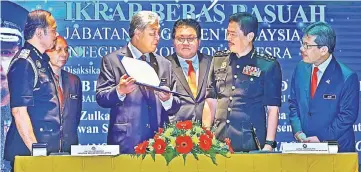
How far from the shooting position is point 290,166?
4676 mm

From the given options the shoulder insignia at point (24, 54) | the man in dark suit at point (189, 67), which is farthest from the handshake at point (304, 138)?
the shoulder insignia at point (24, 54)

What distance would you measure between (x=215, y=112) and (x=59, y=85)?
1.45 metres

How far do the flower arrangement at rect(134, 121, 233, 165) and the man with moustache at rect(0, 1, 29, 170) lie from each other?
1.75m

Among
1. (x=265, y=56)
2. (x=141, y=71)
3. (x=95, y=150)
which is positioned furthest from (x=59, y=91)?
(x=265, y=56)

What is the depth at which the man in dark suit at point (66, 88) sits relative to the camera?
19.7 feet

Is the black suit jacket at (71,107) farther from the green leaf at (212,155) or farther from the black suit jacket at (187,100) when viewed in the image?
the green leaf at (212,155)

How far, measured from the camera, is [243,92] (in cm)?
605

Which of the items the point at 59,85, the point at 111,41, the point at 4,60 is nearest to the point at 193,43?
the point at 111,41

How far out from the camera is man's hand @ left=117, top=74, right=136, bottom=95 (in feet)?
19.5

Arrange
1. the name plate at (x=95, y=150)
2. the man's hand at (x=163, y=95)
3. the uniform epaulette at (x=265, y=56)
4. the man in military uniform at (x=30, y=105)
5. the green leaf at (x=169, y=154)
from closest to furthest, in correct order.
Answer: the green leaf at (x=169, y=154), the name plate at (x=95, y=150), the man in military uniform at (x=30, y=105), the man's hand at (x=163, y=95), the uniform epaulette at (x=265, y=56)

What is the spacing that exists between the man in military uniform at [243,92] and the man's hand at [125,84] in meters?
0.71

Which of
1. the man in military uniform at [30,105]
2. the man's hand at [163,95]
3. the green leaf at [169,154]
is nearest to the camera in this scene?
the green leaf at [169,154]

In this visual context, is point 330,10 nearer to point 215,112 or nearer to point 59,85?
point 215,112

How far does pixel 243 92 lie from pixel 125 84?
3.56 feet
